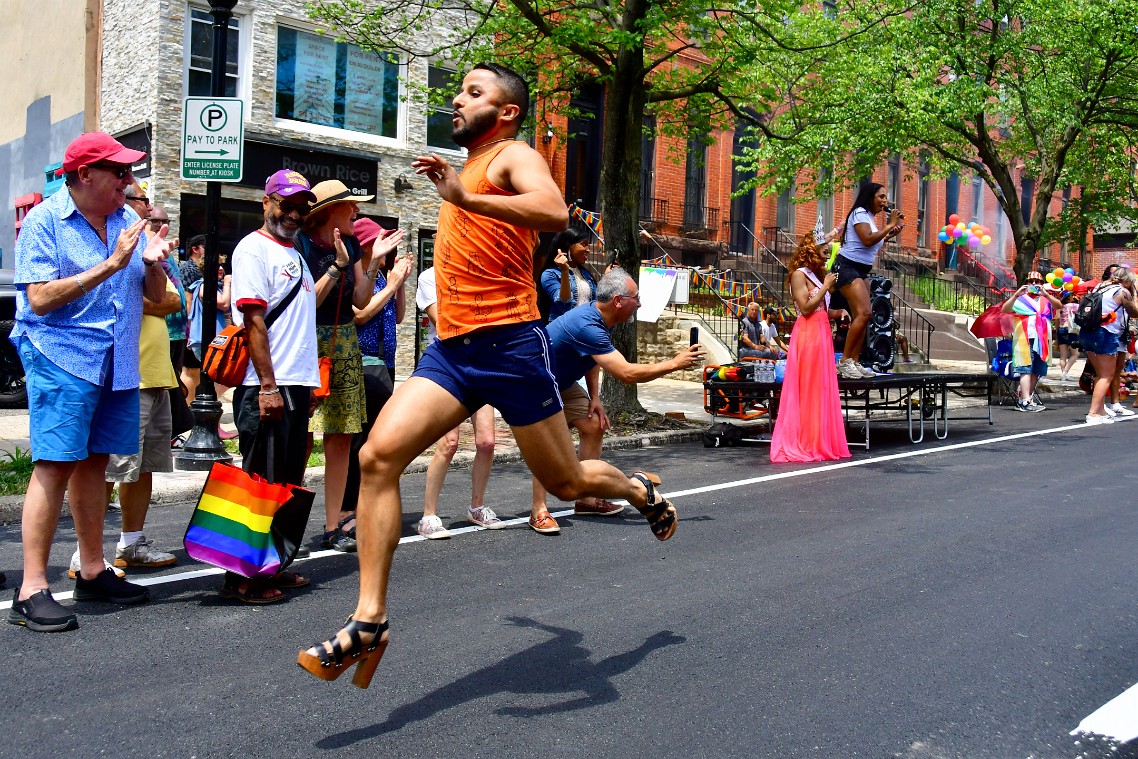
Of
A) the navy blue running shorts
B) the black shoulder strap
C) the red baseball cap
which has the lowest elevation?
the navy blue running shorts

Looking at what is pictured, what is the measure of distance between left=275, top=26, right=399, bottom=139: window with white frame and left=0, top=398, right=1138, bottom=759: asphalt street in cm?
1247

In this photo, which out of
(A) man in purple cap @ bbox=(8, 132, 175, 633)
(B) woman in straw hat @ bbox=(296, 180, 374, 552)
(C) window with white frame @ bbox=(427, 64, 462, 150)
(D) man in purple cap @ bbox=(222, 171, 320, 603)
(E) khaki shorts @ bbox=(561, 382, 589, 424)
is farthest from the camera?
(C) window with white frame @ bbox=(427, 64, 462, 150)

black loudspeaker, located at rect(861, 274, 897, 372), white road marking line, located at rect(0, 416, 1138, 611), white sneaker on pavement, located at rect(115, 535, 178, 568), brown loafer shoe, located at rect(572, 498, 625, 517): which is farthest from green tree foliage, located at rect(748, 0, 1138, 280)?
white sneaker on pavement, located at rect(115, 535, 178, 568)

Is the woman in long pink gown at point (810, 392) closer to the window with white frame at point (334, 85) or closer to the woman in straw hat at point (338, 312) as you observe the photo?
the woman in straw hat at point (338, 312)

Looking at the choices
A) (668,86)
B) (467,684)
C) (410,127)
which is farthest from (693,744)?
(410,127)

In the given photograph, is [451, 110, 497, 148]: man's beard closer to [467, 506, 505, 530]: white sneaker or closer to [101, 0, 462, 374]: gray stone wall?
[467, 506, 505, 530]: white sneaker

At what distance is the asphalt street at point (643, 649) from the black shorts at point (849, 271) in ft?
13.6

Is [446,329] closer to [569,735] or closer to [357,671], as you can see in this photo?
[357,671]

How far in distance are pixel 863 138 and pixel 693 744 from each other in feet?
57.2

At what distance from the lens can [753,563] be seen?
19.9 feet

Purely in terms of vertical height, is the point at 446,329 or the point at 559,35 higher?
the point at 559,35

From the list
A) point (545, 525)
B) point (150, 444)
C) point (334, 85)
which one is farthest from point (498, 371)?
point (334, 85)

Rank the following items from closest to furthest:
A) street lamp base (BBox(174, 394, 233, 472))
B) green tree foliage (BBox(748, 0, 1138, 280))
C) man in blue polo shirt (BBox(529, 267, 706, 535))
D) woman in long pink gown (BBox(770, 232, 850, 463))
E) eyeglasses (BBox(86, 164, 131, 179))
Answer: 1. eyeglasses (BBox(86, 164, 131, 179))
2. man in blue polo shirt (BBox(529, 267, 706, 535))
3. street lamp base (BBox(174, 394, 233, 472))
4. woman in long pink gown (BBox(770, 232, 850, 463))
5. green tree foliage (BBox(748, 0, 1138, 280))

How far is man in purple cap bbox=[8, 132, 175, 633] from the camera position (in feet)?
15.3
